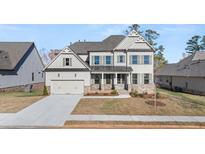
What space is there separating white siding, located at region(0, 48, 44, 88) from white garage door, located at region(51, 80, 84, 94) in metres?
5.78

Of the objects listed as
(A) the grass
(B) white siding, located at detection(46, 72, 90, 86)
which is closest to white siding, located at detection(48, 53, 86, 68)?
(B) white siding, located at detection(46, 72, 90, 86)

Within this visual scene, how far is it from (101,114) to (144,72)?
1490cm

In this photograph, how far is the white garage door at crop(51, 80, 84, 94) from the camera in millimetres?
25312

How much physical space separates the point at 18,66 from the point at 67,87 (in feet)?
27.1

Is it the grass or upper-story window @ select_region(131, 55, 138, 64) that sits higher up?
upper-story window @ select_region(131, 55, 138, 64)

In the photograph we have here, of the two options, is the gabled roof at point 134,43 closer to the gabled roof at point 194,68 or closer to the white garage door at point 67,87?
the gabled roof at point 194,68

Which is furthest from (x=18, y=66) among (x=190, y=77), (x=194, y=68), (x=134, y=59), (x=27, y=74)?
(x=194, y=68)

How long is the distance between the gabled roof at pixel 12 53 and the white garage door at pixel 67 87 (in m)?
6.47

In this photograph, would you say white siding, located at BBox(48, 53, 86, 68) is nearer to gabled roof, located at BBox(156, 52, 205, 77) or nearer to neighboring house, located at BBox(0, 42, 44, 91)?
neighboring house, located at BBox(0, 42, 44, 91)

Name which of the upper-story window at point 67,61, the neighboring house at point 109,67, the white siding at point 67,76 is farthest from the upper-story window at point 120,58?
the upper-story window at point 67,61
